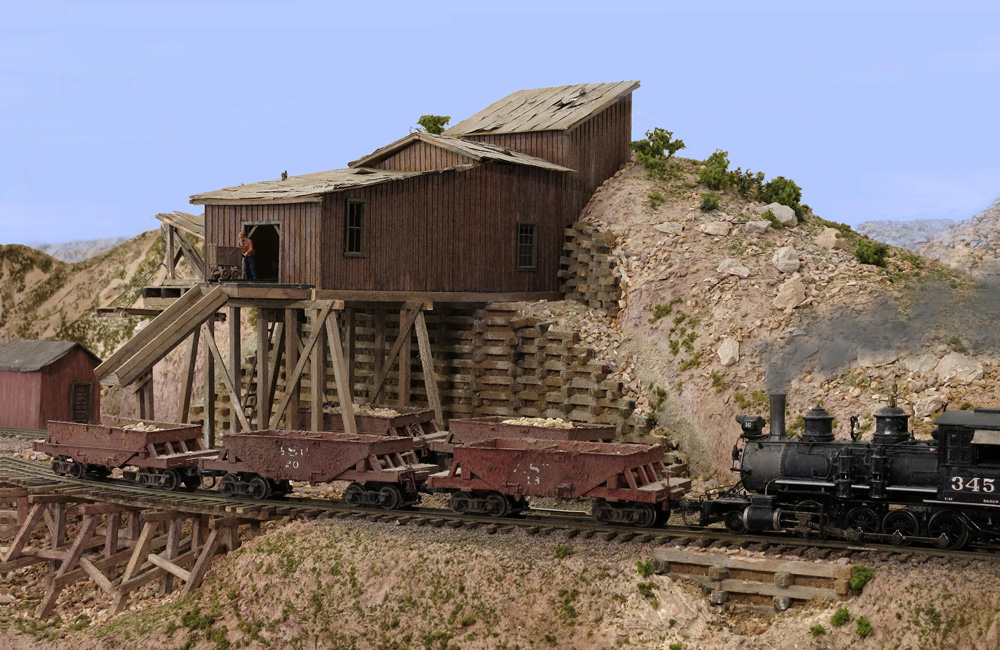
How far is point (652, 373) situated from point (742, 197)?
902 cm

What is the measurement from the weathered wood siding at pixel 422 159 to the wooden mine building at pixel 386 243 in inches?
1.8

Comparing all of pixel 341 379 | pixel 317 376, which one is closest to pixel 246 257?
pixel 317 376

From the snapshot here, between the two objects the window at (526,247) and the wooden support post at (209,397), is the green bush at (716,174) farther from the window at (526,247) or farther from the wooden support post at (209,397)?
the wooden support post at (209,397)

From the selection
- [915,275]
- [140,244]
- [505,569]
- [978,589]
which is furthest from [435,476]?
[140,244]

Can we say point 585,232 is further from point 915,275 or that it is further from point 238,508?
point 238,508

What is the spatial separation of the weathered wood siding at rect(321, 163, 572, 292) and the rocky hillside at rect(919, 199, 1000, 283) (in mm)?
11691

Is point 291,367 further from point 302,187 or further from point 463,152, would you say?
point 463,152

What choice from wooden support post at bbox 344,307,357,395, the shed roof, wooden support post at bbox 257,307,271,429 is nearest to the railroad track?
wooden support post at bbox 257,307,271,429

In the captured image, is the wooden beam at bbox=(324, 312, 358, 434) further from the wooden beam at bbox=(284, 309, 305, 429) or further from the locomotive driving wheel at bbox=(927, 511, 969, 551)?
the locomotive driving wheel at bbox=(927, 511, 969, 551)

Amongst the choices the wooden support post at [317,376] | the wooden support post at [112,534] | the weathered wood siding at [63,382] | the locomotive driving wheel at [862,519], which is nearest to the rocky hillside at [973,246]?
the locomotive driving wheel at [862,519]

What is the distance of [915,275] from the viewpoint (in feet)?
112

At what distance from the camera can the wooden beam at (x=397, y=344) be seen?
33312 mm

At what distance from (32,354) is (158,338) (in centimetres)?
1358

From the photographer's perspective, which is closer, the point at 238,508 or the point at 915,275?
the point at 238,508
